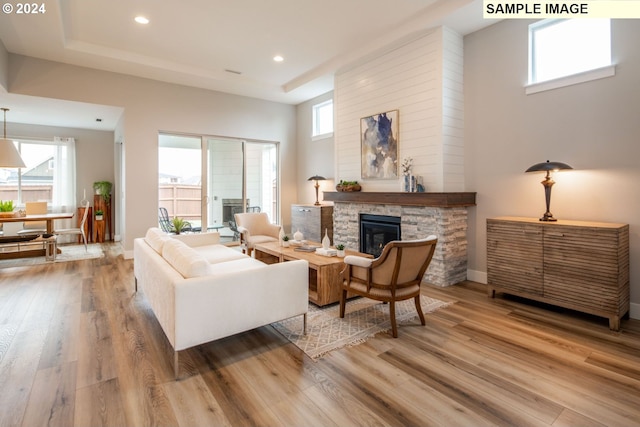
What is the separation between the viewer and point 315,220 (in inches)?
253

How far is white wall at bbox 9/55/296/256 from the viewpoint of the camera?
507 cm

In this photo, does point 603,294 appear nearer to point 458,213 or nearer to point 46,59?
point 458,213

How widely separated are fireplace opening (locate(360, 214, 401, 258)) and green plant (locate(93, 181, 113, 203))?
6396 mm

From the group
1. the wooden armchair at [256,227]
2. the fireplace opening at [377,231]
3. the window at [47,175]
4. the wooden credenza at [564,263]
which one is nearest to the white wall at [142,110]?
the wooden armchair at [256,227]

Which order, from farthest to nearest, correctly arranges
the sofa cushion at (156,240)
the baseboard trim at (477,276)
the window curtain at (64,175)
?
1. the window curtain at (64,175)
2. the baseboard trim at (477,276)
3. the sofa cushion at (156,240)

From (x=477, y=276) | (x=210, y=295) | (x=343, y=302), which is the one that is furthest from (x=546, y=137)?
(x=210, y=295)

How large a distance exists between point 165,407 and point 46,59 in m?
5.73

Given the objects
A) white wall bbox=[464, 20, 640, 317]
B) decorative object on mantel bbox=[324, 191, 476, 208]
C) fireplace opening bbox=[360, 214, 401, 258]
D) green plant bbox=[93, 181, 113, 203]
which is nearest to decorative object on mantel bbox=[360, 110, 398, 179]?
decorative object on mantel bbox=[324, 191, 476, 208]

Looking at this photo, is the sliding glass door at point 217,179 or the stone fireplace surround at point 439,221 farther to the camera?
the sliding glass door at point 217,179

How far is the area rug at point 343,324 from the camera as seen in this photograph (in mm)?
2693

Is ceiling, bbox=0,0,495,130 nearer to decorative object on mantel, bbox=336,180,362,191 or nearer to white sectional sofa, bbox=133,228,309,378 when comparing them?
decorative object on mantel, bbox=336,180,362,191

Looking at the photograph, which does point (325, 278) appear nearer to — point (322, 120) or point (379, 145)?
point (379, 145)

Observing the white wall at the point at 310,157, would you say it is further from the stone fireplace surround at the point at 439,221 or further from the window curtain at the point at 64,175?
the window curtain at the point at 64,175

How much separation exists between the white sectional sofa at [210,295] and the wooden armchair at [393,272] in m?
0.55
